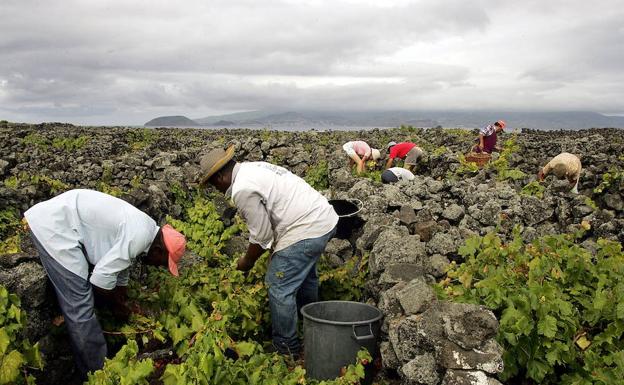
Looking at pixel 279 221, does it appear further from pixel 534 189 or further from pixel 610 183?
pixel 610 183

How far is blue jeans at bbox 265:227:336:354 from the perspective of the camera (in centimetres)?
534

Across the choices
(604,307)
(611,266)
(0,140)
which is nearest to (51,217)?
(604,307)

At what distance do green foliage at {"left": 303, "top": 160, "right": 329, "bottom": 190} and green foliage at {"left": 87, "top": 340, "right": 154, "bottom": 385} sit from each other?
9989 millimetres

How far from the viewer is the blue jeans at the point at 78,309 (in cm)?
458

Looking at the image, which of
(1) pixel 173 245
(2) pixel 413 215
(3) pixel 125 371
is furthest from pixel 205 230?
(3) pixel 125 371

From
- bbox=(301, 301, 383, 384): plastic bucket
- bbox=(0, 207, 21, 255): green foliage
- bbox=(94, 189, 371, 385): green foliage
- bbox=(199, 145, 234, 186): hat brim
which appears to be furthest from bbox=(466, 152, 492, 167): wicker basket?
bbox=(0, 207, 21, 255): green foliage

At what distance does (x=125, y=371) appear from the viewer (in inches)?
145

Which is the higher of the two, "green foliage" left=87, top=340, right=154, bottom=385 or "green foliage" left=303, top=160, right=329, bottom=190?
"green foliage" left=303, top=160, right=329, bottom=190

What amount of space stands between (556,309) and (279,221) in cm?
276

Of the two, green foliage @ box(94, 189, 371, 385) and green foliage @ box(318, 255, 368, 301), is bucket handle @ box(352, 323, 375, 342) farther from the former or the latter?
green foliage @ box(318, 255, 368, 301)

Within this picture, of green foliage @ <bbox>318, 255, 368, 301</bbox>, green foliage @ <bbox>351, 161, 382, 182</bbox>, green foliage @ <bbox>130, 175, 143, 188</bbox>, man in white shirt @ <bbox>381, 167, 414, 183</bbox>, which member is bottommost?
green foliage @ <bbox>318, 255, 368, 301</bbox>

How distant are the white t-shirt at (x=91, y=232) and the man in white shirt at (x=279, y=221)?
961 mm

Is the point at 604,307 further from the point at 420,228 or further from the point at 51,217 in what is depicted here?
the point at 51,217

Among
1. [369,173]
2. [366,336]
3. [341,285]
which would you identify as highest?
[369,173]
